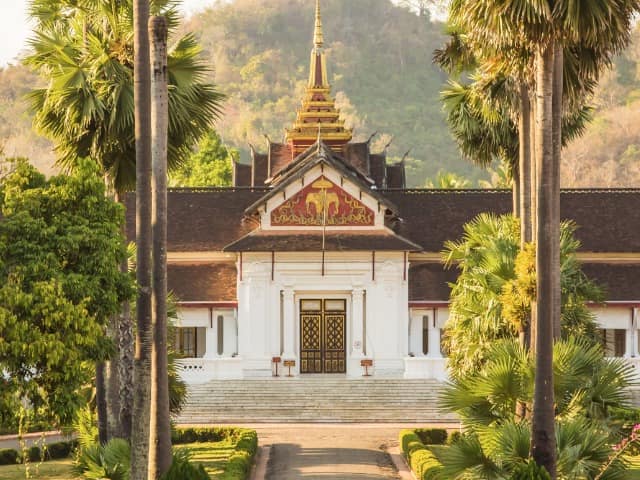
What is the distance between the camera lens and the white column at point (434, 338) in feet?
165

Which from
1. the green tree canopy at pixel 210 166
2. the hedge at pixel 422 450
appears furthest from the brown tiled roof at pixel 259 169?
the hedge at pixel 422 450

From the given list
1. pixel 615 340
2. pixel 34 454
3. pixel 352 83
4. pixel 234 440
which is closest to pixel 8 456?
pixel 34 454

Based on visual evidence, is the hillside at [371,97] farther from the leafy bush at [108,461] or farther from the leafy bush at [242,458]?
the leafy bush at [108,461]

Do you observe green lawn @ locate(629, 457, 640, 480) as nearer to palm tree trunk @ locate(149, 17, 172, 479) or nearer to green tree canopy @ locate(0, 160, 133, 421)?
palm tree trunk @ locate(149, 17, 172, 479)

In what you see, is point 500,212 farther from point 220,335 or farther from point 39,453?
point 39,453

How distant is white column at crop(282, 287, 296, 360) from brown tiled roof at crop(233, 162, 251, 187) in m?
12.4

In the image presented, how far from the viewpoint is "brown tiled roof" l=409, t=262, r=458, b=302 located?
50.5 meters

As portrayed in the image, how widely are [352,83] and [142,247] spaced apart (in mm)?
154395

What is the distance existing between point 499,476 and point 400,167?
40.3 meters

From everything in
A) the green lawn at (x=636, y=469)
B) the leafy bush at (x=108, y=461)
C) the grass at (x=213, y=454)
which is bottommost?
the grass at (x=213, y=454)

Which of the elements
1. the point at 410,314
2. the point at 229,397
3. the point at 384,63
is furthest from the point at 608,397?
the point at 384,63

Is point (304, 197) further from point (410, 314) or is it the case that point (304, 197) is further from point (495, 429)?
point (495, 429)

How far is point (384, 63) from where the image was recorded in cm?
18538

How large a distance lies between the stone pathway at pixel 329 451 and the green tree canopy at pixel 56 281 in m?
7.97
